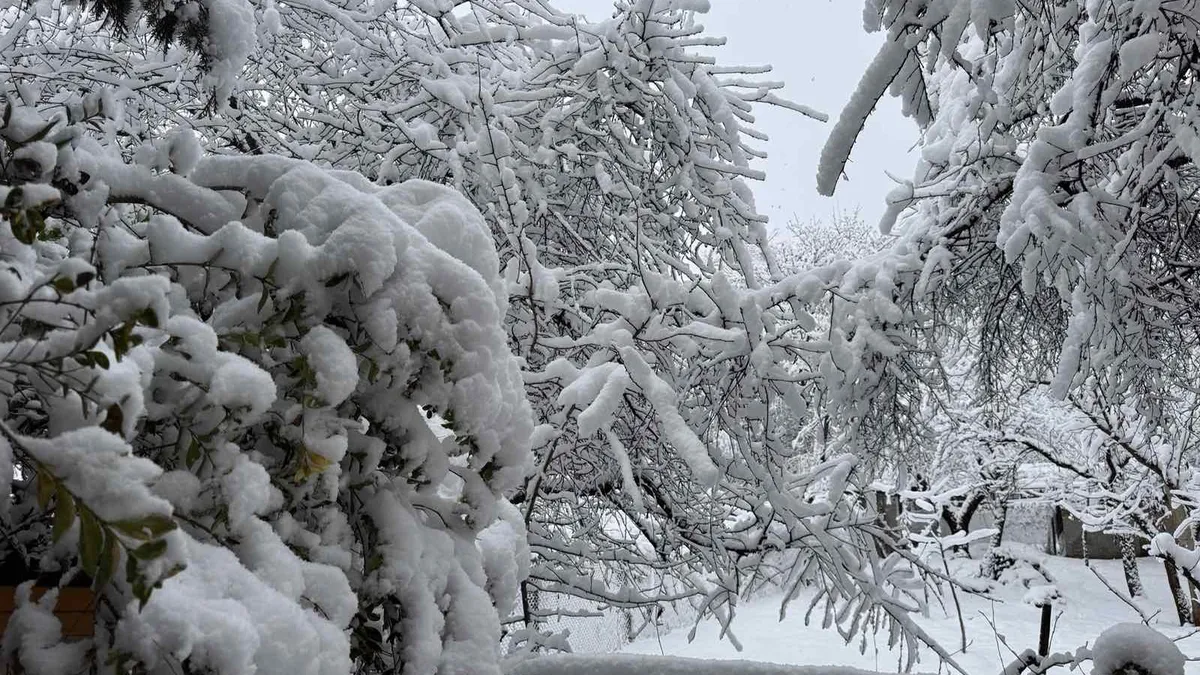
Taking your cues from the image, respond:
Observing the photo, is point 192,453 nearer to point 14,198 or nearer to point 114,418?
point 114,418

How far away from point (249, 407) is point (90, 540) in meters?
0.34

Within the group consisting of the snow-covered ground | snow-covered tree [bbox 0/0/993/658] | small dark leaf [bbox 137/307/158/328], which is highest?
snow-covered tree [bbox 0/0/993/658]

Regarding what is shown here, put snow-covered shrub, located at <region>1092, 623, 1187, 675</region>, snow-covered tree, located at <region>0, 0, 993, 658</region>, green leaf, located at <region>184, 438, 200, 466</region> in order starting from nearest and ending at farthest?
green leaf, located at <region>184, 438, 200, 466</region> → snow-covered shrub, located at <region>1092, 623, 1187, 675</region> → snow-covered tree, located at <region>0, 0, 993, 658</region>

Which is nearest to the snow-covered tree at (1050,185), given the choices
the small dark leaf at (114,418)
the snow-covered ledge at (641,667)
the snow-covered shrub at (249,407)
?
the snow-covered shrub at (249,407)

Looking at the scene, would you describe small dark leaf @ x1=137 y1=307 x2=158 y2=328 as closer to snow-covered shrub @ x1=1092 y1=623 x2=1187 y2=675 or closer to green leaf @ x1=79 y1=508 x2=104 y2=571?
green leaf @ x1=79 y1=508 x2=104 y2=571

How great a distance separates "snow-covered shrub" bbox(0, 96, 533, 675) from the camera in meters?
1.01

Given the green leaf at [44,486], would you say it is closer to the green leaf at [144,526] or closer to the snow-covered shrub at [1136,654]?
the green leaf at [144,526]

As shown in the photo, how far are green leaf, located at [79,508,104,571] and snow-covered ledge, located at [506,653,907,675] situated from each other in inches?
55.4

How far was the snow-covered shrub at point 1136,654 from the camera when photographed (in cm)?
207

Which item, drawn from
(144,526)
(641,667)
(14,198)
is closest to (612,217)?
(641,667)

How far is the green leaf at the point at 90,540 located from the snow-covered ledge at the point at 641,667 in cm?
141

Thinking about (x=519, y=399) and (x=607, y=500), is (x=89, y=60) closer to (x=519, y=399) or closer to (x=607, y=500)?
(x=607, y=500)

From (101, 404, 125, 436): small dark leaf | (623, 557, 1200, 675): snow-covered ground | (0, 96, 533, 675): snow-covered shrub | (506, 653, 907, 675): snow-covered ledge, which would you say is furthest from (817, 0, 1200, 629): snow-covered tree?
(623, 557, 1200, 675): snow-covered ground

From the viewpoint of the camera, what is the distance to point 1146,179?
10.7 ft
